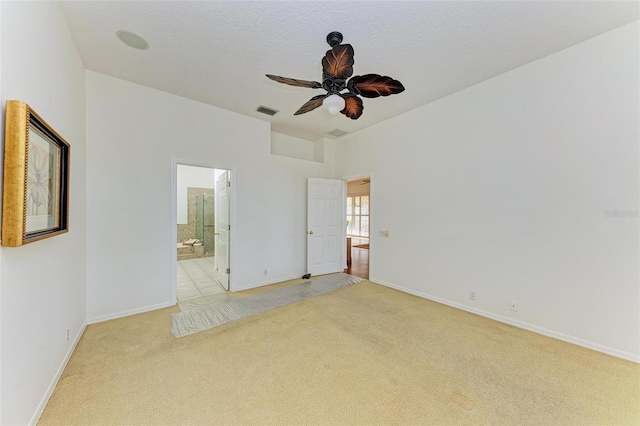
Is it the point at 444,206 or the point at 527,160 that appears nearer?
the point at 527,160

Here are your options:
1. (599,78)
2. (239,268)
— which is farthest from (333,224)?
(599,78)

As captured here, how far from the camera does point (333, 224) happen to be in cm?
512

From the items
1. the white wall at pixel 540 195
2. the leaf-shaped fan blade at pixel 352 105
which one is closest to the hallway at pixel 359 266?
the white wall at pixel 540 195

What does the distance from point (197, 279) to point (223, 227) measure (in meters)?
1.22

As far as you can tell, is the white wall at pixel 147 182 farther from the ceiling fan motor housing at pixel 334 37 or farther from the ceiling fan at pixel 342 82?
the ceiling fan motor housing at pixel 334 37

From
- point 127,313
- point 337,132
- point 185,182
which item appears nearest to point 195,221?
point 185,182

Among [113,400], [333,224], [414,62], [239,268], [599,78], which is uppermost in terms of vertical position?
[414,62]

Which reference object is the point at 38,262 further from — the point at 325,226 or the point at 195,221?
the point at 195,221

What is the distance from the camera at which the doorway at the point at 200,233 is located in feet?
12.7

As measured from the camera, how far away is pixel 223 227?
14.2 ft

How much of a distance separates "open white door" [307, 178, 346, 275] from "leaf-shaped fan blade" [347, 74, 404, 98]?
281 cm

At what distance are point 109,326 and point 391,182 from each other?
4264 mm

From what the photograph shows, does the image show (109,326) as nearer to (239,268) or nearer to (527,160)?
(239,268)

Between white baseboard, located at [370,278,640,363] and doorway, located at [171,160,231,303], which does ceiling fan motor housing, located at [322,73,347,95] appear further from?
white baseboard, located at [370,278,640,363]
